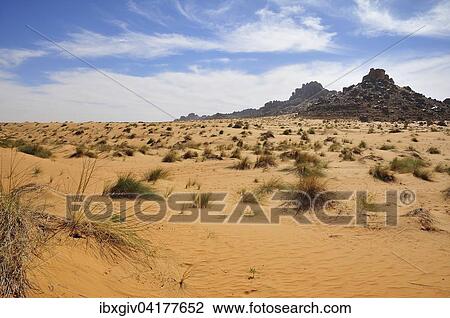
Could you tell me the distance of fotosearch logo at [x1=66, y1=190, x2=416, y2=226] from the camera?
27.4 feet

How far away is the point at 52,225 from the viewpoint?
5684 mm

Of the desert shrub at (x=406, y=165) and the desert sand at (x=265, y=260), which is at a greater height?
the desert shrub at (x=406, y=165)

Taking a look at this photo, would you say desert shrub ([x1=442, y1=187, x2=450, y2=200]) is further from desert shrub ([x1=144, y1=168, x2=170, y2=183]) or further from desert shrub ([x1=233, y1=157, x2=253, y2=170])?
desert shrub ([x1=144, y1=168, x2=170, y2=183])

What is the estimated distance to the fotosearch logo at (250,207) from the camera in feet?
27.4

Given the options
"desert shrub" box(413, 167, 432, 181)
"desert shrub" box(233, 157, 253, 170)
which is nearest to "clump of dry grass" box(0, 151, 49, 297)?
"desert shrub" box(233, 157, 253, 170)

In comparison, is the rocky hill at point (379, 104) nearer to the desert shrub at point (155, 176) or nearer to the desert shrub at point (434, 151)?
the desert shrub at point (434, 151)

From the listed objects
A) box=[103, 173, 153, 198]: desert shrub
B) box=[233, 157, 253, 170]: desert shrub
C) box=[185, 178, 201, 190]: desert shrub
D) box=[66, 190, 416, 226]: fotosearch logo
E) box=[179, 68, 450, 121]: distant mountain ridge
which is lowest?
box=[66, 190, 416, 226]: fotosearch logo

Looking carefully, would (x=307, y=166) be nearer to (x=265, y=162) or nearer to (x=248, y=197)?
(x=265, y=162)

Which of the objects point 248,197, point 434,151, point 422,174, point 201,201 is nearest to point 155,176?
point 201,201

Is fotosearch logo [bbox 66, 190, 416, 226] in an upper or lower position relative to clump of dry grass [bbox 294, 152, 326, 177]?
lower

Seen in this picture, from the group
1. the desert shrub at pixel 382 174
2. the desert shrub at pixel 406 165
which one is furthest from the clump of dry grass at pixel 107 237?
the desert shrub at pixel 406 165

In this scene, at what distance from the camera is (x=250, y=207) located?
9.53m

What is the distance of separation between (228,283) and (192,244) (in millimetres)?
1632

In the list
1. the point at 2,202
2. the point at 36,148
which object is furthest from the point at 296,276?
the point at 36,148
